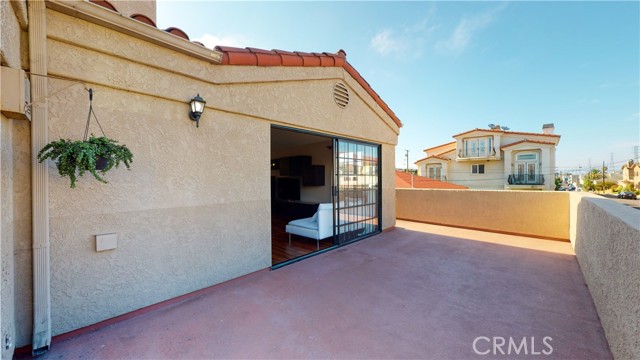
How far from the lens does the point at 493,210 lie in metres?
6.95

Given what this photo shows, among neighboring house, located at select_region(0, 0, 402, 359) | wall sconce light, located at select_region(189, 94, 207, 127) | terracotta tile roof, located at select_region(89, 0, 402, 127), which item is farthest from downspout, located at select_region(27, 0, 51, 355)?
wall sconce light, located at select_region(189, 94, 207, 127)

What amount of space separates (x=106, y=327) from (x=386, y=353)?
2941mm

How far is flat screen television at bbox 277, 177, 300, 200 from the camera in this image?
8773 mm

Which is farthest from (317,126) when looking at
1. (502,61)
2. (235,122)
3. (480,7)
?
(502,61)

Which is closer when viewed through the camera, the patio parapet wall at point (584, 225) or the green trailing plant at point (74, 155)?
the patio parapet wall at point (584, 225)

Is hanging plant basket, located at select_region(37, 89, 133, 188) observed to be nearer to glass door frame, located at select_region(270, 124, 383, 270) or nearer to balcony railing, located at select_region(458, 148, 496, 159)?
glass door frame, located at select_region(270, 124, 383, 270)

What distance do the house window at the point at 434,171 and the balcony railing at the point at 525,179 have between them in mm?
5471

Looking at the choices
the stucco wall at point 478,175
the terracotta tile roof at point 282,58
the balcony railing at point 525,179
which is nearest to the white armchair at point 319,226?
the terracotta tile roof at point 282,58

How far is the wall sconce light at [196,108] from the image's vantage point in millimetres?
2990

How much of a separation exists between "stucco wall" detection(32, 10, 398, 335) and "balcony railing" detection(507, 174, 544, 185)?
2305 centimetres

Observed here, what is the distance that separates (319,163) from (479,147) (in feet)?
63.2

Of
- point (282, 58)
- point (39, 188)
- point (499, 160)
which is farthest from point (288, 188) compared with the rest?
point (499, 160)

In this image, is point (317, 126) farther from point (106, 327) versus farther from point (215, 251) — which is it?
point (106, 327)

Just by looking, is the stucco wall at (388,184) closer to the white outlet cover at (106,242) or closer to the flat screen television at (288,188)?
the flat screen television at (288,188)
